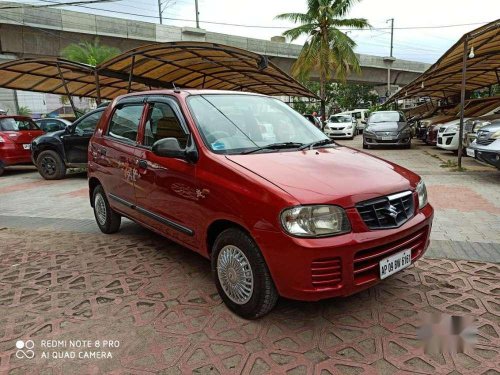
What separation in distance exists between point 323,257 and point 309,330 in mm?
672

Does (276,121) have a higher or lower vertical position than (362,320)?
higher

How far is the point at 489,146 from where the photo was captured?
6.87m

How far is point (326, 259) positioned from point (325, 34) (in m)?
20.0

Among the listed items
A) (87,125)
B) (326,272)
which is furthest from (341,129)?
(326,272)

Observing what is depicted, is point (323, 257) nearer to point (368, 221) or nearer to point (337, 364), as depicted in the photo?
point (368, 221)

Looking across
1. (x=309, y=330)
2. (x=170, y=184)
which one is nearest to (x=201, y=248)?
(x=170, y=184)

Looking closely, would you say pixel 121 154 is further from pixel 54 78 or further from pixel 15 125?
pixel 54 78

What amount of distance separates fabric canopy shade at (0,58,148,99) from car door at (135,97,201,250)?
24.1ft

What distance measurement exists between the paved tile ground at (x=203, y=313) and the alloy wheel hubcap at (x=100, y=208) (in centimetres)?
22

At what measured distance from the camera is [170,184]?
129 inches

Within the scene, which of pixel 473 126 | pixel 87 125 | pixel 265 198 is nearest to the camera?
pixel 265 198

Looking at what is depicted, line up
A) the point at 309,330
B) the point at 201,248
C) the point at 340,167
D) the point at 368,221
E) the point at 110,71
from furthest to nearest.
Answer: the point at 110,71 → the point at 201,248 → the point at 340,167 → the point at 309,330 → the point at 368,221

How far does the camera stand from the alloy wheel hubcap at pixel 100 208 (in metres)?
4.85

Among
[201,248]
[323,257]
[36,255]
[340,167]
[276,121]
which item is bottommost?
[36,255]
